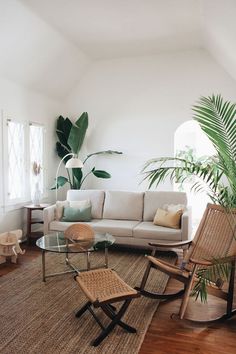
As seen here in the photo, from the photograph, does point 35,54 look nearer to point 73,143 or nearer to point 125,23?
point 125,23

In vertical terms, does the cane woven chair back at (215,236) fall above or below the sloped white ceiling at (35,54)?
below

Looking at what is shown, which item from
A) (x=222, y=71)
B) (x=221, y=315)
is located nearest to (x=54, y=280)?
(x=221, y=315)

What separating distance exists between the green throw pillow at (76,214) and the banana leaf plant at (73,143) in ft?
3.29

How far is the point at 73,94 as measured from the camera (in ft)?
20.5

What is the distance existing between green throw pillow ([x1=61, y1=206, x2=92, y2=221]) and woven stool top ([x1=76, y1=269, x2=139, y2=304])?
1.92m

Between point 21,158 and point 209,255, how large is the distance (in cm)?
338

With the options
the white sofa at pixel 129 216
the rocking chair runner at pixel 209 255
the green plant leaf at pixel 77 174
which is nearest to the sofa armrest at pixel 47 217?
the white sofa at pixel 129 216

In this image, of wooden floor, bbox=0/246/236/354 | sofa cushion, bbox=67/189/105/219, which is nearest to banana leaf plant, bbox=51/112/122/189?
sofa cushion, bbox=67/189/105/219

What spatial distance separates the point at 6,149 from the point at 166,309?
3.22m

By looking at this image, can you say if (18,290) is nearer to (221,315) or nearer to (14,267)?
(14,267)

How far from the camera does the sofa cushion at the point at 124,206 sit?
15.8 feet

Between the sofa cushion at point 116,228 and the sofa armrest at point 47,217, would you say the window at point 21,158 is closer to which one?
the sofa armrest at point 47,217

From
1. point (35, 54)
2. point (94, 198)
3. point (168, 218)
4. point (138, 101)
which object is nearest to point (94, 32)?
point (35, 54)

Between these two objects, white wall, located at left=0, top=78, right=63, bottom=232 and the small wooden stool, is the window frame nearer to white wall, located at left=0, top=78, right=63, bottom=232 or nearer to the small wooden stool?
white wall, located at left=0, top=78, right=63, bottom=232
